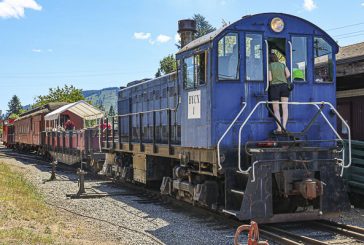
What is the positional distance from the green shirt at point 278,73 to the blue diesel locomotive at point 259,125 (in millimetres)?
198

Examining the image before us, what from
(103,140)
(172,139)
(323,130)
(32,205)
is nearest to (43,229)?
(32,205)

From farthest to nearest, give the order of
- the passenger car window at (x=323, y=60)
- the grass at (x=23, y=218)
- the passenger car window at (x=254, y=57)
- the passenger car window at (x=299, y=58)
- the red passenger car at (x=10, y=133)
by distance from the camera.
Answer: the red passenger car at (x=10, y=133)
the passenger car window at (x=323, y=60)
the passenger car window at (x=299, y=58)
the passenger car window at (x=254, y=57)
the grass at (x=23, y=218)

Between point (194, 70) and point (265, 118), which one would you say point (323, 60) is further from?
point (194, 70)

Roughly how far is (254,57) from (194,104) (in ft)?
5.16

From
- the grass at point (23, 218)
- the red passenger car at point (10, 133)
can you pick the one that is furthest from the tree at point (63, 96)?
the grass at point (23, 218)

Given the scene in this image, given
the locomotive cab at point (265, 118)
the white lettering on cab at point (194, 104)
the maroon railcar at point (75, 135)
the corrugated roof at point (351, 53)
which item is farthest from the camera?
the maroon railcar at point (75, 135)

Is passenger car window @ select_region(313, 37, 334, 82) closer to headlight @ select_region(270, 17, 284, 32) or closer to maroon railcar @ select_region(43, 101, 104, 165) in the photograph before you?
headlight @ select_region(270, 17, 284, 32)

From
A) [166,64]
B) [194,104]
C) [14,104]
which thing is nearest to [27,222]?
[194,104]

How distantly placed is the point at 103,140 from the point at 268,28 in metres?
10.7

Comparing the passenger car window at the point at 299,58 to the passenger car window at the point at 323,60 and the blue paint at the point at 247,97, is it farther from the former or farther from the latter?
the passenger car window at the point at 323,60

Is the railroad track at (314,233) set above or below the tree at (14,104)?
below

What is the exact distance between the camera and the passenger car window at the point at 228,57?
9133 millimetres

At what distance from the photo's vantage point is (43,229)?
28.8 ft

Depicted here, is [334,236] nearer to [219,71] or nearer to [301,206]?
[301,206]
